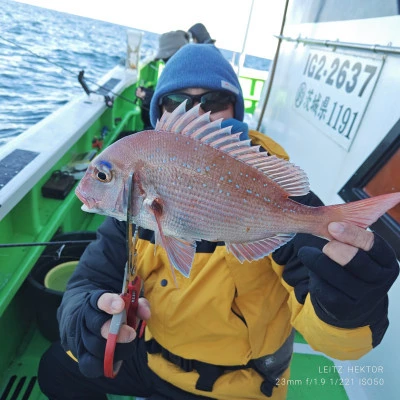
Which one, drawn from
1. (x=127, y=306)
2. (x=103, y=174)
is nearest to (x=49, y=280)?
(x=127, y=306)

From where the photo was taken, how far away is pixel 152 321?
1.84 metres

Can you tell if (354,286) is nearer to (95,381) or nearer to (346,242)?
(346,242)

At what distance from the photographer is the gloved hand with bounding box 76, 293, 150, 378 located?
1.46 metres

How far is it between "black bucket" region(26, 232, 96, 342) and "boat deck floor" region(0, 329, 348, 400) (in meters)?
0.14

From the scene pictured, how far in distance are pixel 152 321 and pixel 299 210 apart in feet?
3.58

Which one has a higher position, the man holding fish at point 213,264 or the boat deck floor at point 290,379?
the man holding fish at point 213,264

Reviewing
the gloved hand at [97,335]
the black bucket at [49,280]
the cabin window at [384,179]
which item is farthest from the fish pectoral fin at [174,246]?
the black bucket at [49,280]

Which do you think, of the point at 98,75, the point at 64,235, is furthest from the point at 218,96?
the point at 98,75

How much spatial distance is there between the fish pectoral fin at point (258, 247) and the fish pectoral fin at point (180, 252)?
0.53 feet

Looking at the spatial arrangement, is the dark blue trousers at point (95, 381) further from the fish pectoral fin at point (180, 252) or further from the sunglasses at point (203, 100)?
the sunglasses at point (203, 100)

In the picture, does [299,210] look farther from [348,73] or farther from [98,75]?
[98,75]

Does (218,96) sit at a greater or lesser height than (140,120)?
greater

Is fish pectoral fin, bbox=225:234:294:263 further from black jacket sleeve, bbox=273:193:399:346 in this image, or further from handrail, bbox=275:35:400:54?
handrail, bbox=275:35:400:54

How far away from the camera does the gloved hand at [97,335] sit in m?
1.46
